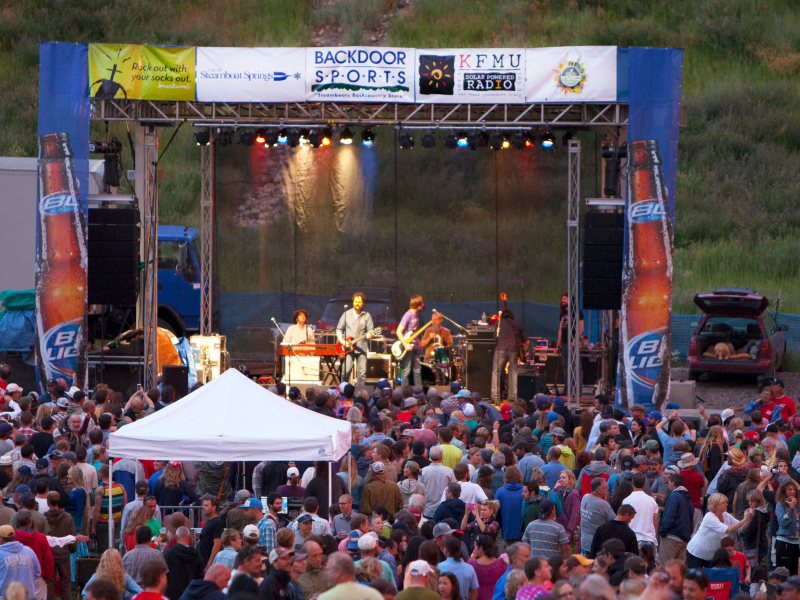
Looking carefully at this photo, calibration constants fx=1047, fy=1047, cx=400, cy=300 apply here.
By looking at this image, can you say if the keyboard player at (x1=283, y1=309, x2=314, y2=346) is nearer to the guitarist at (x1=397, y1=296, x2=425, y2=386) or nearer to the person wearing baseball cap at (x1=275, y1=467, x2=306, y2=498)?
the guitarist at (x1=397, y1=296, x2=425, y2=386)

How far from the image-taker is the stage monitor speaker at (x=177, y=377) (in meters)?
15.8

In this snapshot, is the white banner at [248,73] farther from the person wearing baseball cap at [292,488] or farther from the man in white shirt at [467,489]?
the man in white shirt at [467,489]

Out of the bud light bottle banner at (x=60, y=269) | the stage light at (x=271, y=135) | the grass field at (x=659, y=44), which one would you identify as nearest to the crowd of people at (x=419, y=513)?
the bud light bottle banner at (x=60, y=269)

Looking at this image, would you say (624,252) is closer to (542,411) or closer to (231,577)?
(542,411)

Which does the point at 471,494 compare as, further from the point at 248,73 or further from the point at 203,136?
the point at 203,136

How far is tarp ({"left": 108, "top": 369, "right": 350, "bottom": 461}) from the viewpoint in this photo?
8680mm

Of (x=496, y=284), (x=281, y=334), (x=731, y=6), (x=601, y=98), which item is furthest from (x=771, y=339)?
(x=731, y=6)

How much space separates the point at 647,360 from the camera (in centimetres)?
1546

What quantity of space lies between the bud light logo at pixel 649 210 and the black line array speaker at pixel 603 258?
1.29ft

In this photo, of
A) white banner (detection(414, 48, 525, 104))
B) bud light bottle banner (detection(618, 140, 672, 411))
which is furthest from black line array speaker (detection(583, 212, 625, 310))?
white banner (detection(414, 48, 525, 104))

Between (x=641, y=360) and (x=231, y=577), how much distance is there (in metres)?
10.1

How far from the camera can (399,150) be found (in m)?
21.5

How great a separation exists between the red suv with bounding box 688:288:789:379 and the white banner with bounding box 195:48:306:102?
9.05 metres

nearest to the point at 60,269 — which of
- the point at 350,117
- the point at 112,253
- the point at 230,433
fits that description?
the point at 112,253
